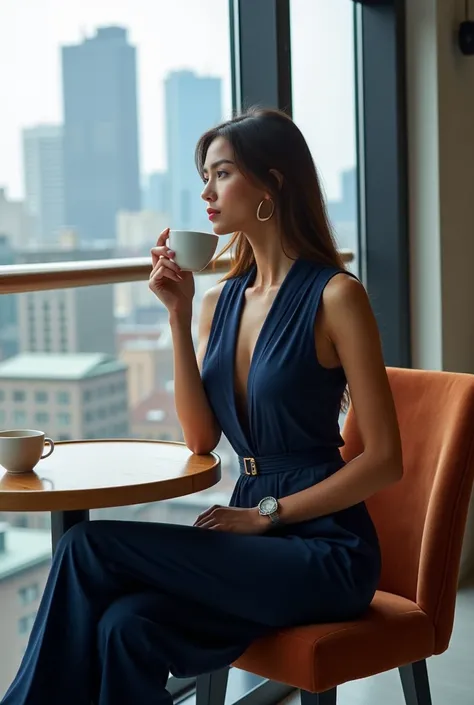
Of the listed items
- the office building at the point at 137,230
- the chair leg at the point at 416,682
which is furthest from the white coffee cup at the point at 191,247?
the chair leg at the point at 416,682

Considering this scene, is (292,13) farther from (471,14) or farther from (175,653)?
(175,653)

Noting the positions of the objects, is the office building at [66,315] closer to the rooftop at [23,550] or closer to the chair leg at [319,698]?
the rooftop at [23,550]

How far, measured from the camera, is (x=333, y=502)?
1794mm

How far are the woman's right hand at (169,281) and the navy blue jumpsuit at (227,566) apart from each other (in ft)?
0.34

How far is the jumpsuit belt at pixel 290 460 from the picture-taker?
1.85 meters

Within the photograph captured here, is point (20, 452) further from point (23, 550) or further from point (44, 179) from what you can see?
point (44, 179)

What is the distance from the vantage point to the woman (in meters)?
1.58

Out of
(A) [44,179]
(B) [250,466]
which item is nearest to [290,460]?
(B) [250,466]

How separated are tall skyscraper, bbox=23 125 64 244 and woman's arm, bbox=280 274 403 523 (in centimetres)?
68

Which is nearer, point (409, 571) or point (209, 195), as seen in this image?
point (209, 195)

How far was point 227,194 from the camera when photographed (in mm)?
1896

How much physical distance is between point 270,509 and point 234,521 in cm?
7

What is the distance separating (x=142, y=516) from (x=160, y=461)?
2.23ft

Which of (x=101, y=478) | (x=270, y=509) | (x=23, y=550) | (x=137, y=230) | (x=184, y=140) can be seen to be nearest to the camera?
Answer: (x=101, y=478)
